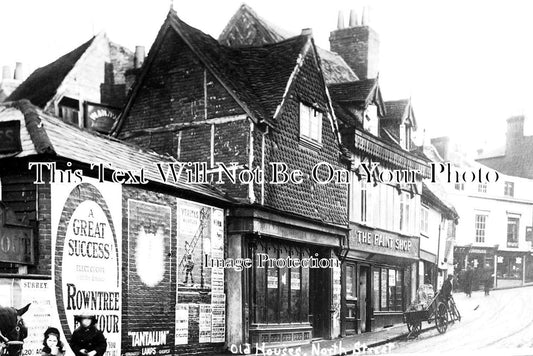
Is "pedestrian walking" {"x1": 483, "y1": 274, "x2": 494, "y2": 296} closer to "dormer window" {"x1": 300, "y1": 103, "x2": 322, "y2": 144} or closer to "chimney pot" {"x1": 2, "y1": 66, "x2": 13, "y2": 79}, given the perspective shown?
"dormer window" {"x1": 300, "y1": 103, "x2": 322, "y2": 144}

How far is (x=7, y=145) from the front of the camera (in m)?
9.80

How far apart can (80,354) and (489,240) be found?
1019 centimetres

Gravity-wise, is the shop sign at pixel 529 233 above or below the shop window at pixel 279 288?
above

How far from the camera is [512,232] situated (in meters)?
15.6

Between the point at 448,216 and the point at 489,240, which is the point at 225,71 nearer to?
the point at 448,216

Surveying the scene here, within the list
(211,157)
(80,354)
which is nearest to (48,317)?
(80,354)

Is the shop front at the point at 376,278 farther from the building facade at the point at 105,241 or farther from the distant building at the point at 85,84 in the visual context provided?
the distant building at the point at 85,84

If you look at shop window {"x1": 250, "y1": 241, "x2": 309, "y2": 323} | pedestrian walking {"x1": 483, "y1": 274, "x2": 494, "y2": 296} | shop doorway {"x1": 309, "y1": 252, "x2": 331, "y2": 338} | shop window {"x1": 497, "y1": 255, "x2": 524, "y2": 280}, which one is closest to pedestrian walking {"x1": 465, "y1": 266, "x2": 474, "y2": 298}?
pedestrian walking {"x1": 483, "y1": 274, "x2": 494, "y2": 296}

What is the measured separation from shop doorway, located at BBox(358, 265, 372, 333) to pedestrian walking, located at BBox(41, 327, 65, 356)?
966 cm

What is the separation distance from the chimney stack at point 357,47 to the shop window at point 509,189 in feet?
19.0

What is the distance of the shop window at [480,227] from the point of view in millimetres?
15998

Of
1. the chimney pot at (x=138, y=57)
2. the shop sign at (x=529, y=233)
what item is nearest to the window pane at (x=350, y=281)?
the shop sign at (x=529, y=233)

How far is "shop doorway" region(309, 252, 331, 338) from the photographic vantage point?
1625cm

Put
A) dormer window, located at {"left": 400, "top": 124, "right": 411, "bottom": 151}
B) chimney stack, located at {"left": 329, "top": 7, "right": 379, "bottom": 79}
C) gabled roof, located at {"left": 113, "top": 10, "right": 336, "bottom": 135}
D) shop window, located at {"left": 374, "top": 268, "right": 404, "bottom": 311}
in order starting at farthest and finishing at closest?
1. chimney stack, located at {"left": 329, "top": 7, "right": 379, "bottom": 79}
2. dormer window, located at {"left": 400, "top": 124, "right": 411, "bottom": 151}
3. shop window, located at {"left": 374, "top": 268, "right": 404, "bottom": 311}
4. gabled roof, located at {"left": 113, "top": 10, "right": 336, "bottom": 135}
